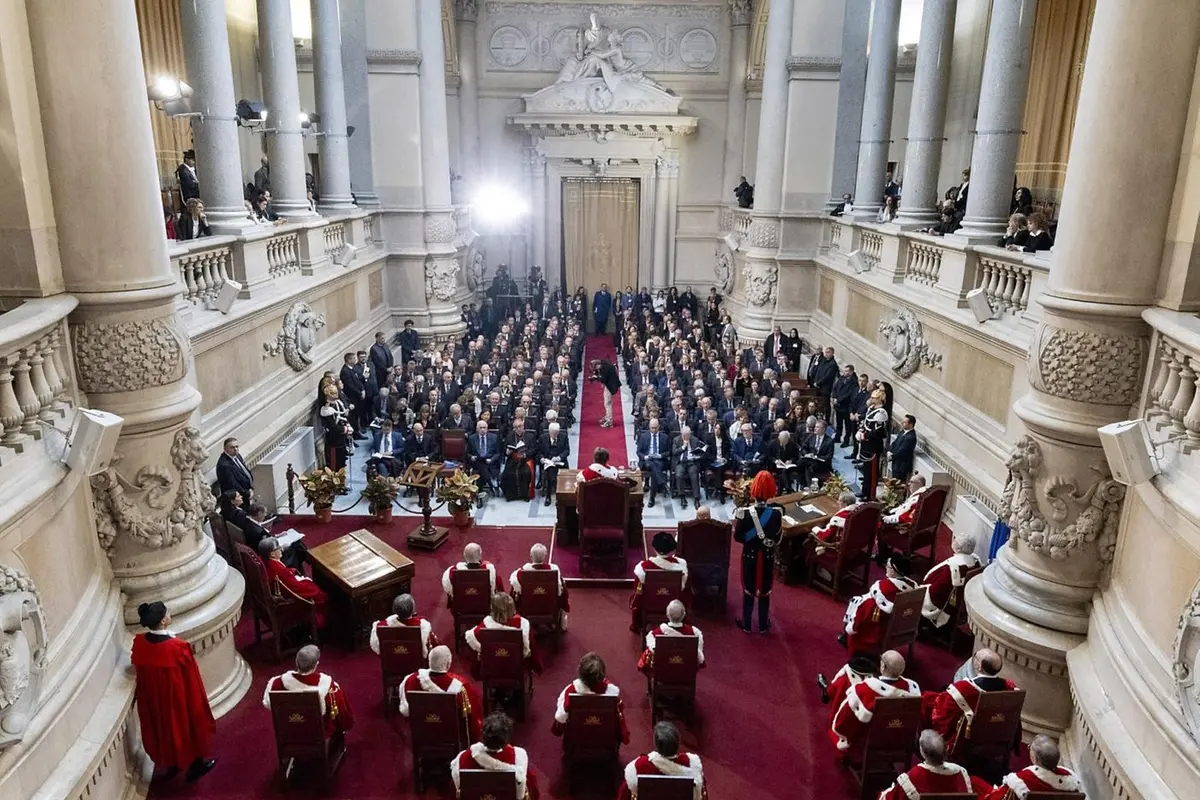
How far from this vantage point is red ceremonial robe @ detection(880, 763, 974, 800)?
5.02 m

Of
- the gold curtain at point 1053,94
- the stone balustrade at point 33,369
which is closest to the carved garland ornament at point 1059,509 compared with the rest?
the stone balustrade at point 33,369

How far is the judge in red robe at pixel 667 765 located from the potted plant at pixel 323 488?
20.2 feet

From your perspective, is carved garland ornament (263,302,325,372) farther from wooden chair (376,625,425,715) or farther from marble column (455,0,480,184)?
marble column (455,0,480,184)

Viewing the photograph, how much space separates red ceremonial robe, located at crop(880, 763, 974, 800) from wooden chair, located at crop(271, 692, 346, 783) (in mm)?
3738

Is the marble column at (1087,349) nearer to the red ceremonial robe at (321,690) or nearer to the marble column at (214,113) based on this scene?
the red ceremonial robe at (321,690)

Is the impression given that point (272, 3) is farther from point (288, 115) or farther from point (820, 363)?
point (820, 363)

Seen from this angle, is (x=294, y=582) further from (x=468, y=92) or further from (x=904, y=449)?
(x=468, y=92)

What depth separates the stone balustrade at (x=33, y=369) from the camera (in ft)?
15.2

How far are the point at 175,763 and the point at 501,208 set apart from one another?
1928 centimetres

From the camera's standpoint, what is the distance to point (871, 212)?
15680 mm

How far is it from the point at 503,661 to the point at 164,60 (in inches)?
588

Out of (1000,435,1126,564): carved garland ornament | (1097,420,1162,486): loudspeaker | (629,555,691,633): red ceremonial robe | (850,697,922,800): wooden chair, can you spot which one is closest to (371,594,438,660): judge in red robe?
(629,555,691,633): red ceremonial robe

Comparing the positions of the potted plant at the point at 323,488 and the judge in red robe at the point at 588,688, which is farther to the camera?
the potted plant at the point at 323,488

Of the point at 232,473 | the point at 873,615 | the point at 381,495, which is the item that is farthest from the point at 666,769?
the point at 381,495
